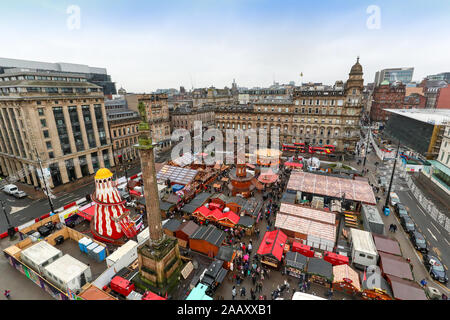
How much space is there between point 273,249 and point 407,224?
1863cm

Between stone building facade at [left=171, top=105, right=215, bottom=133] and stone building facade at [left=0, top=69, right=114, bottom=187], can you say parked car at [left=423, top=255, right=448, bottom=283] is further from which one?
stone building facade at [left=171, top=105, right=215, bottom=133]

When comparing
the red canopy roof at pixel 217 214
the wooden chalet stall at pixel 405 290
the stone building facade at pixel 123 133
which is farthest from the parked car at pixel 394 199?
the stone building facade at pixel 123 133

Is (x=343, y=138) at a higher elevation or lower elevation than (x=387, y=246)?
higher

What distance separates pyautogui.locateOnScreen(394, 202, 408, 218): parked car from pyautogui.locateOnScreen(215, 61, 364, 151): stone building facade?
2932 cm

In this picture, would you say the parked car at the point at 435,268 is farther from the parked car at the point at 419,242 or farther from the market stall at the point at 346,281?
the market stall at the point at 346,281

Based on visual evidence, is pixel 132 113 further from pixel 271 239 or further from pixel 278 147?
pixel 271 239

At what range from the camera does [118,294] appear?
1822cm

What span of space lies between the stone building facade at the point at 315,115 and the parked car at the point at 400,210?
96.2 feet

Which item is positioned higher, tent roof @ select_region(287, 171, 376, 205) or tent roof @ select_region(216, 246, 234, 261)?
tent roof @ select_region(287, 171, 376, 205)

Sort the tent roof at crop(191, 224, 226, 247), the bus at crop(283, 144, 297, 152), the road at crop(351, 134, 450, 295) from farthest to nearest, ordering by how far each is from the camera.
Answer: the bus at crop(283, 144, 297, 152) < the tent roof at crop(191, 224, 226, 247) < the road at crop(351, 134, 450, 295)

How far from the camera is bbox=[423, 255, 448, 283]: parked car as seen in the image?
62.6ft

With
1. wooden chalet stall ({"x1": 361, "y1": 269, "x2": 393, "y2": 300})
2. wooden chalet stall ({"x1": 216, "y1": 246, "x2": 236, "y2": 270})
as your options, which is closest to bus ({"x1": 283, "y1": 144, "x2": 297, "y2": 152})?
wooden chalet stall ({"x1": 361, "y1": 269, "x2": 393, "y2": 300})

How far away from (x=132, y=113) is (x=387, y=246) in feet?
203
